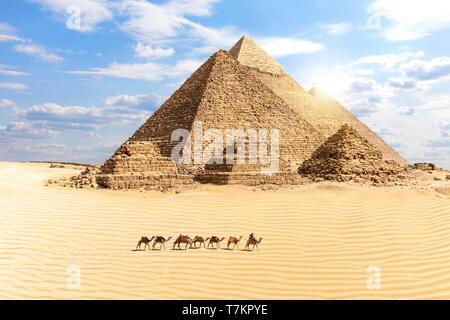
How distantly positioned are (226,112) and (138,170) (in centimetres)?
1525

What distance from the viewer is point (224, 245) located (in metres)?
7.51

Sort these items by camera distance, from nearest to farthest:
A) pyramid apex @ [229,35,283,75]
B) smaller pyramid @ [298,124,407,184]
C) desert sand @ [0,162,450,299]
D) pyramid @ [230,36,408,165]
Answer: desert sand @ [0,162,450,299] → smaller pyramid @ [298,124,407,184] → pyramid @ [230,36,408,165] → pyramid apex @ [229,35,283,75]

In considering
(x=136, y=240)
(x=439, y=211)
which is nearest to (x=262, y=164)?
(x=439, y=211)

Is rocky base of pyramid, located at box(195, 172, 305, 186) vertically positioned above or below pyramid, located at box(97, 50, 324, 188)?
below

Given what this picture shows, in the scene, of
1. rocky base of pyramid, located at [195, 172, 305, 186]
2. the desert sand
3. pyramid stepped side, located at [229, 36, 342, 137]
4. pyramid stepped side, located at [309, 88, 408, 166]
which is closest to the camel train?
the desert sand

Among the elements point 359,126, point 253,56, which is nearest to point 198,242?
point 253,56

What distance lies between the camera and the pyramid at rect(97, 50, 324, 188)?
2861 centimetres

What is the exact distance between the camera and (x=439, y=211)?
390 inches

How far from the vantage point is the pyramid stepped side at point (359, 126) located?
4430 cm

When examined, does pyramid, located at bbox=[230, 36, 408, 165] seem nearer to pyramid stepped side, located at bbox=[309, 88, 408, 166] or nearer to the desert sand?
pyramid stepped side, located at bbox=[309, 88, 408, 166]

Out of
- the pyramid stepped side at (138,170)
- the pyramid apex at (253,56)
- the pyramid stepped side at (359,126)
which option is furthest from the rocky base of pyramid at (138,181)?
the pyramid stepped side at (359,126)

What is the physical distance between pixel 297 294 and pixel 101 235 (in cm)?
436

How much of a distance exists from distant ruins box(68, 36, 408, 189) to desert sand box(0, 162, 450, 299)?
3.46 m

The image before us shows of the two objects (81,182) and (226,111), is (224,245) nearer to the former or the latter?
(81,182)
